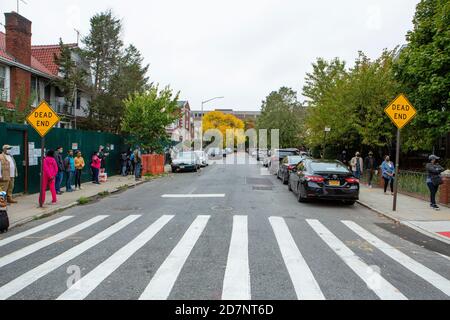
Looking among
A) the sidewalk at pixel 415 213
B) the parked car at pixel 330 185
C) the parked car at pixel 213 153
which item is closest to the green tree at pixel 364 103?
the sidewalk at pixel 415 213

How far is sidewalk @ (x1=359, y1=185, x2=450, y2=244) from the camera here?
8.68 m

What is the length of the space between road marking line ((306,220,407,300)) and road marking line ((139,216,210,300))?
2.59m

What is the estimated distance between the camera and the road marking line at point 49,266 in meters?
4.63

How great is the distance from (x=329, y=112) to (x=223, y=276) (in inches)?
837

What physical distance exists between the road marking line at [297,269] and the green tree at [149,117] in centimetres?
1675

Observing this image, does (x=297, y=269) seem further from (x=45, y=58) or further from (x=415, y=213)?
(x=45, y=58)

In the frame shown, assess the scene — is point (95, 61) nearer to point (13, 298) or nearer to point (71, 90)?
point (71, 90)

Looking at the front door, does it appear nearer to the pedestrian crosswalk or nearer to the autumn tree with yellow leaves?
the pedestrian crosswalk

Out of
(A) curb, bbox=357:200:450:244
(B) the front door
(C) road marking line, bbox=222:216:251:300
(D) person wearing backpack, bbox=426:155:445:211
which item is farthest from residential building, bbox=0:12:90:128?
(D) person wearing backpack, bbox=426:155:445:211

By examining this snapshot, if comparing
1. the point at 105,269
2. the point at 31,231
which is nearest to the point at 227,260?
the point at 105,269

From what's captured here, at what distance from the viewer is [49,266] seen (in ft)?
18.3

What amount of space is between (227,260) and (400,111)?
814 cm

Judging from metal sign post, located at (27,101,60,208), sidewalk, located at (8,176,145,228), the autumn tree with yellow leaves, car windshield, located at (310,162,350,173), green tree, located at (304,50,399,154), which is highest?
the autumn tree with yellow leaves
